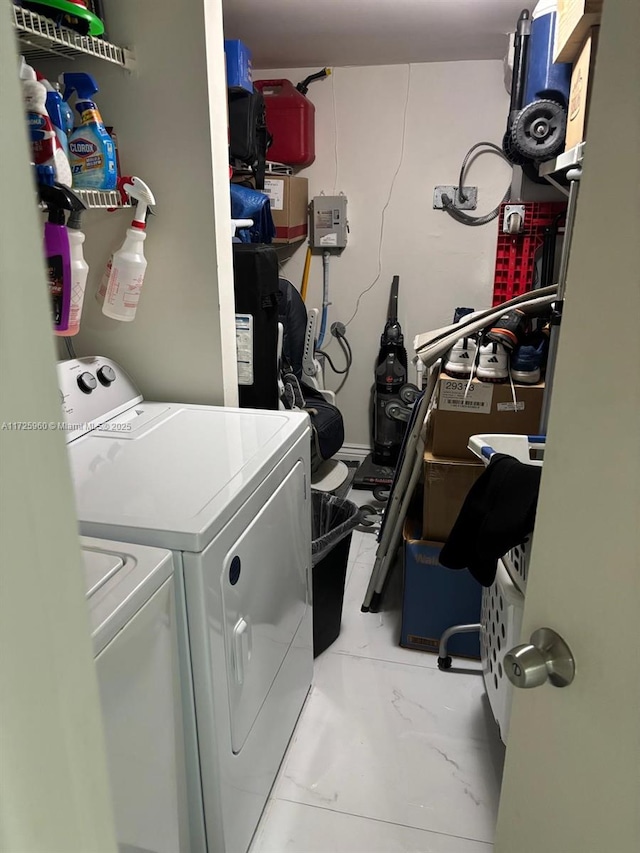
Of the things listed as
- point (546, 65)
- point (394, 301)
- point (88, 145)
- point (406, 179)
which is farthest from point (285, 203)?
point (88, 145)

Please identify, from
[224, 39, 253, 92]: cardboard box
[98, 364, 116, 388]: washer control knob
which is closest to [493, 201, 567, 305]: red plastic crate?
[224, 39, 253, 92]: cardboard box

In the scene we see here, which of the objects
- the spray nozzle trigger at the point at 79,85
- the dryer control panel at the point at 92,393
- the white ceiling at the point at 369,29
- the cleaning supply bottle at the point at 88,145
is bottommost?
the dryer control panel at the point at 92,393

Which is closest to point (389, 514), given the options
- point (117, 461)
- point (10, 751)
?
point (117, 461)

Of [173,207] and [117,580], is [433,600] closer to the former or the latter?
[117,580]

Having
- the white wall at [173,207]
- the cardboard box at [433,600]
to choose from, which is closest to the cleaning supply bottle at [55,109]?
the white wall at [173,207]

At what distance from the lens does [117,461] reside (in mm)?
1372

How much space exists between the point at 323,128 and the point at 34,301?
11.0 feet

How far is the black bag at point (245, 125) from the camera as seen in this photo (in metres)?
2.68

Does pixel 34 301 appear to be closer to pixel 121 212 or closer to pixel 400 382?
pixel 121 212

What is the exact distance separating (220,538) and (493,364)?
1.17 meters

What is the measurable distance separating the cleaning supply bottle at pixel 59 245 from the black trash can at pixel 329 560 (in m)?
1.00

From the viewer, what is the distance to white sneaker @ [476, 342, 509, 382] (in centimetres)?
193

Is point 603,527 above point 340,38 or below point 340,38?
below

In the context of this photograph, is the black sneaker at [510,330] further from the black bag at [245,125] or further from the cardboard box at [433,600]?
the black bag at [245,125]
